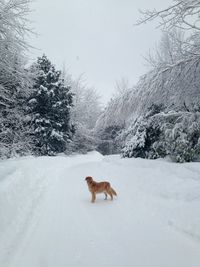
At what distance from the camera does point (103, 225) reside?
596 centimetres

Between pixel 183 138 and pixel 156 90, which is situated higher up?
pixel 156 90

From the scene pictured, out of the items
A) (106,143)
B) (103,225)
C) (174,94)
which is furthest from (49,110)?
(103,225)

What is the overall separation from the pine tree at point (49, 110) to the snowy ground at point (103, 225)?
61.8ft

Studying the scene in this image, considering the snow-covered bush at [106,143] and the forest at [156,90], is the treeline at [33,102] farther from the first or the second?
the snow-covered bush at [106,143]

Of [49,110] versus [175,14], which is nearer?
[175,14]

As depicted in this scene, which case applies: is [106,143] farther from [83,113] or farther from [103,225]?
[103,225]

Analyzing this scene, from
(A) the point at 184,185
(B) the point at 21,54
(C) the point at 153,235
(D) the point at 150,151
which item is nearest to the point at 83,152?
(D) the point at 150,151

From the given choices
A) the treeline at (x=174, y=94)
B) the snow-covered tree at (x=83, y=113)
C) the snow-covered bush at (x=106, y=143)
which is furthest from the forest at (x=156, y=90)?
the snow-covered bush at (x=106, y=143)

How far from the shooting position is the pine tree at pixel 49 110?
93.4 feet

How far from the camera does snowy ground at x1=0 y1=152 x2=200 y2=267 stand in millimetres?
4402

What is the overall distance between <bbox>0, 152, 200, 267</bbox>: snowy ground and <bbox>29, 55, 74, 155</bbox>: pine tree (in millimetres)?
18851

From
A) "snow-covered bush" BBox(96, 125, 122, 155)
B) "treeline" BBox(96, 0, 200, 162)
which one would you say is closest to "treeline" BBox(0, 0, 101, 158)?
"snow-covered bush" BBox(96, 125, 122, 155)

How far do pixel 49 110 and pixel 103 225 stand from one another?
24513 millimetres

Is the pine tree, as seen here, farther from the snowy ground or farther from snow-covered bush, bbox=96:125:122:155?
the snowy ground
